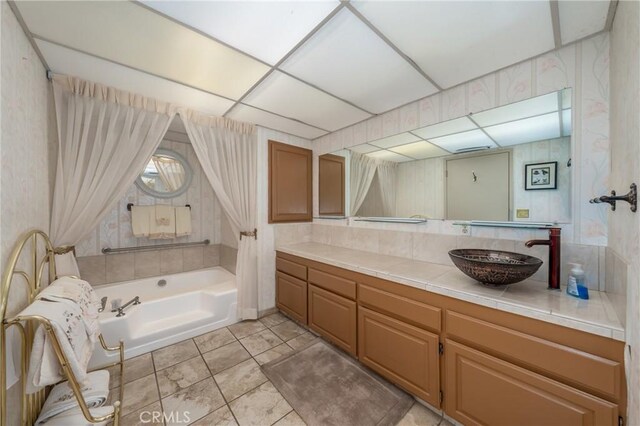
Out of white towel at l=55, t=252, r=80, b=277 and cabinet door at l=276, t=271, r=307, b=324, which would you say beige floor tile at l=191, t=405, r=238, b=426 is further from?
white towel at l=55, t=252, r=80, b=277

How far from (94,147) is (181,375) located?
1894mm

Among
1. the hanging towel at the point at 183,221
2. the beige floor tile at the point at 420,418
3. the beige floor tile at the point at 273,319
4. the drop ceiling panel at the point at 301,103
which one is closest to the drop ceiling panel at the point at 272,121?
the drop ceiling panel at the point at 301,103

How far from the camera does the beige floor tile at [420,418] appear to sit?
1363 millimetres

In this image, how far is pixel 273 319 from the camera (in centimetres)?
Answer: 262

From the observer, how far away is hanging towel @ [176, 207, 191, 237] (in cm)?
302

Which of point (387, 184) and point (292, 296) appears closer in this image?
point (387, 184)

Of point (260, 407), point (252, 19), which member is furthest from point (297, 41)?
point (260, 407)

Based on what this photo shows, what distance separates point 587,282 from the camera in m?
1.25

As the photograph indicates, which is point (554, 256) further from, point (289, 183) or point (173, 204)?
point (173, 204)

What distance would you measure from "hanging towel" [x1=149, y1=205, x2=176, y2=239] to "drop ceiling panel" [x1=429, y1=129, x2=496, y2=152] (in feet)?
10.6

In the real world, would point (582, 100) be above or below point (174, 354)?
above

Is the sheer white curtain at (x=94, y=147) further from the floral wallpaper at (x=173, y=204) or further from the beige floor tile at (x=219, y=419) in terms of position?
the beige floor tile at (x=219, y=419)

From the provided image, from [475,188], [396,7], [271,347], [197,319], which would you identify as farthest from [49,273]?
[475,188]

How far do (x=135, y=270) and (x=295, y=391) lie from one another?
253 cm
